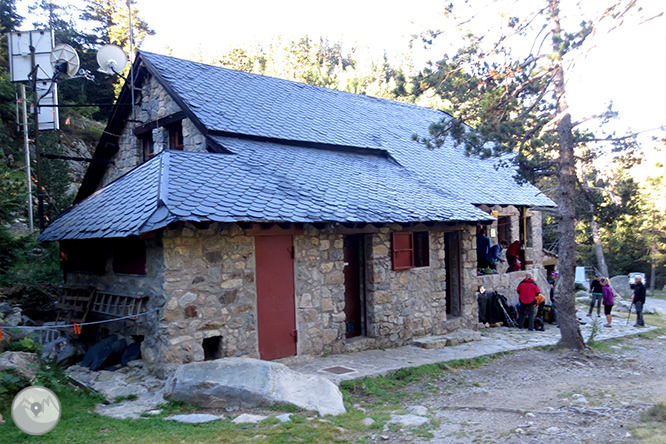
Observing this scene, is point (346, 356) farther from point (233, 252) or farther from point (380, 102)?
point (380, 102)

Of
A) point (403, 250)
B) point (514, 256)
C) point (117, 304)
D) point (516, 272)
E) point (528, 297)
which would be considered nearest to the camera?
point (117, 304)

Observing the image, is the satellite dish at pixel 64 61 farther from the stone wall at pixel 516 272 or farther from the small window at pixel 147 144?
the stone wall at pixel 516 272

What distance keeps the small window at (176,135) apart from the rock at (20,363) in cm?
600

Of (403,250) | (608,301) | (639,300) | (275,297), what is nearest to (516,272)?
(608,301)

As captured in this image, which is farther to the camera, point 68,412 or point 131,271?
point 131,271

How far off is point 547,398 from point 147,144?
10629mm

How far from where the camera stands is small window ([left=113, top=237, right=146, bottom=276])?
8.02m

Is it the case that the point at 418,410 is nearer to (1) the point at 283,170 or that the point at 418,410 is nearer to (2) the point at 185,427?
(2) the point at 185,427

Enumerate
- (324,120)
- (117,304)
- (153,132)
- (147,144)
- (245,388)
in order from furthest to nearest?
(324,120), (147,144), (153,132), (117,304), (245,388)

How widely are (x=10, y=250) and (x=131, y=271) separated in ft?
9.89

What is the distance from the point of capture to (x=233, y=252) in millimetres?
8102

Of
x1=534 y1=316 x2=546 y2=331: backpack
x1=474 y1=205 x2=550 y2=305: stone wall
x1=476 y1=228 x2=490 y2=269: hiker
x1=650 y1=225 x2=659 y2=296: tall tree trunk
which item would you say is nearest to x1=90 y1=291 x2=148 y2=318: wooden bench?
x1=474 y1=205 x2=550 y2=305: stone wall

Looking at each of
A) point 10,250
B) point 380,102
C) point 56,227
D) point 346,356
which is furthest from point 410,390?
point 380,102

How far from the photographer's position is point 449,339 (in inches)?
424
